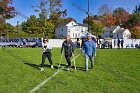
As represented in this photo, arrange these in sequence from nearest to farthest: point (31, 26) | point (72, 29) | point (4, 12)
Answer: point (4, 12), point (31, 26), point (72, 29)

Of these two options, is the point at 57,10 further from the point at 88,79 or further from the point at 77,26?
the point at 88,79

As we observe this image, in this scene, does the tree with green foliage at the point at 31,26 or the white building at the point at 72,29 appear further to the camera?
the white building at the point at 72,29

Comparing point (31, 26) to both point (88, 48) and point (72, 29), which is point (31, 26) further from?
point (88, 48)

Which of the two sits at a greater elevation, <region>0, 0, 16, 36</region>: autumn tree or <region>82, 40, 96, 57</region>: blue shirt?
<region>0, 0, 16, 36</region>: autumn tree

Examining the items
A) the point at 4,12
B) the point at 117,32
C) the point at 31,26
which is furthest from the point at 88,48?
the point at 117,32

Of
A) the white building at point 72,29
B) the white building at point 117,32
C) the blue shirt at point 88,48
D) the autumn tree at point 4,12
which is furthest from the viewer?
the white building at point 72,29

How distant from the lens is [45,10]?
75.4 meters

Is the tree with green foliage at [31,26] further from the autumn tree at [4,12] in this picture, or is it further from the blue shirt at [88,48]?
the blue shirt at [88,48]

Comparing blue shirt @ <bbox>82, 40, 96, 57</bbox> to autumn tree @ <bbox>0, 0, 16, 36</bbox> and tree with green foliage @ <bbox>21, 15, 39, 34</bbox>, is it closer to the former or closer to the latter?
autumn tree @ <bbox>0, 0, 16, 36</bbox>

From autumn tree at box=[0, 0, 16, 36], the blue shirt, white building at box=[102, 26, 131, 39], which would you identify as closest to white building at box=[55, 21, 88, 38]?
white building at box=[102, 26, 131, 39]

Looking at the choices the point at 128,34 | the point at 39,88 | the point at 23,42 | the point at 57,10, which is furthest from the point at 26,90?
the point at 128,34

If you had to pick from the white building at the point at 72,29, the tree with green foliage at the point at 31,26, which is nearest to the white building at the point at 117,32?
the white building at the point at 72,29

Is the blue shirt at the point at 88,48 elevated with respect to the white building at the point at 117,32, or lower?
lower

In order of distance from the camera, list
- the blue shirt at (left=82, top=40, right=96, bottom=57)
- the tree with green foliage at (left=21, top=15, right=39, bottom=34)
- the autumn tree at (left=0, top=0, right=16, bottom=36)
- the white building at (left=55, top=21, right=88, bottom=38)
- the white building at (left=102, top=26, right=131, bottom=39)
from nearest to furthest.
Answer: the blue shirt at (left=82, top=40, right=96, bottom=57) < the autumn tree at (left=0, top=0, right=16, bottom=36) < the tree with green foliage at (left=21, top=15, right=39, bottom=34) < the white building at (left=102, top=26, right=131, bottom=39) < the white building at (left=55, top=21, right=88, bottom=38)
